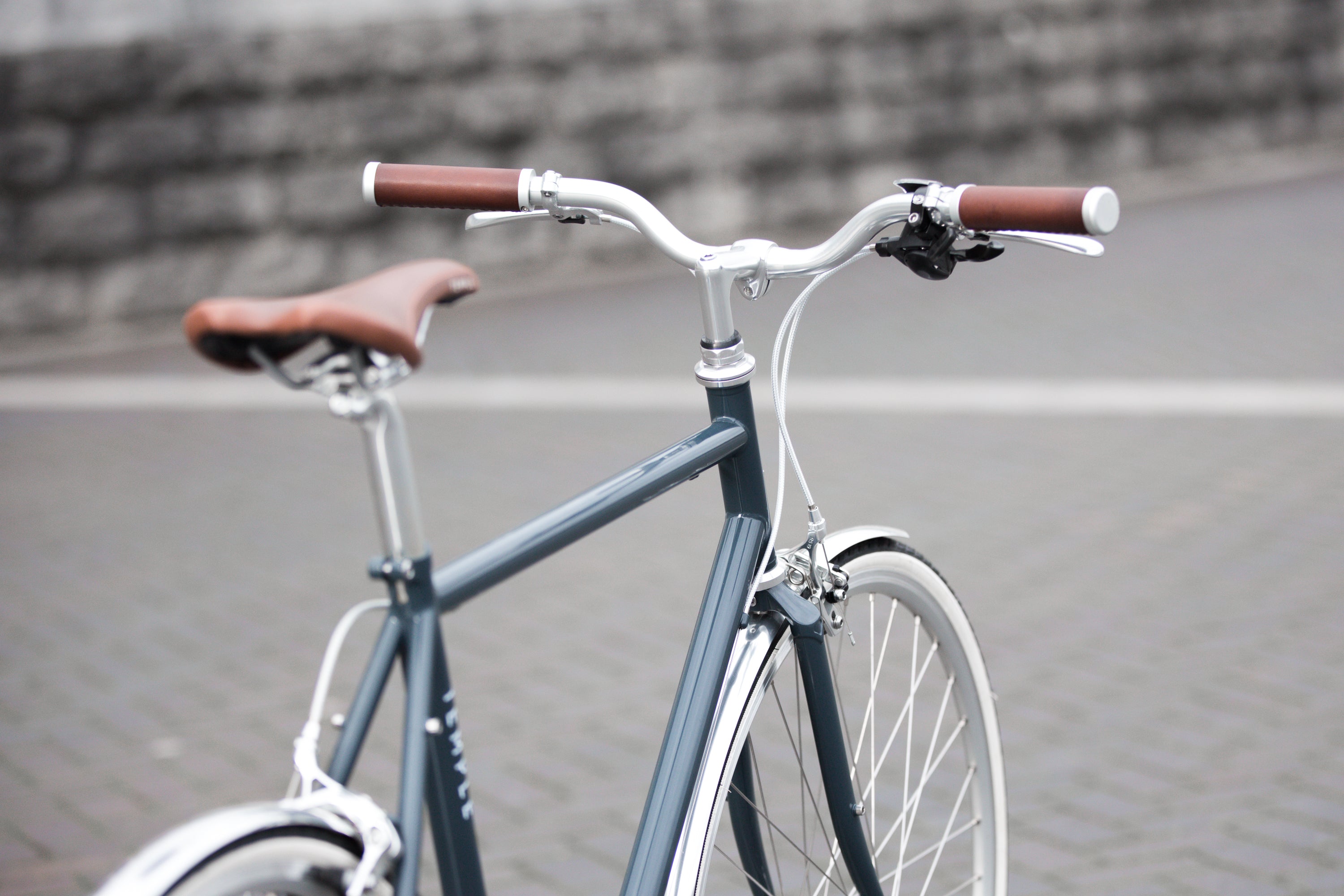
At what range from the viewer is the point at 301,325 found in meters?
1.37

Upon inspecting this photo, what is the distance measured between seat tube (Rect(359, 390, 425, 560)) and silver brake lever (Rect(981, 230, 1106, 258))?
2.34 ft

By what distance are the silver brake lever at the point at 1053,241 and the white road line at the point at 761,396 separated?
4.63 m

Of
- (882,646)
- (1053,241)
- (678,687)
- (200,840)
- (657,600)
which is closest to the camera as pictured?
(200,840)

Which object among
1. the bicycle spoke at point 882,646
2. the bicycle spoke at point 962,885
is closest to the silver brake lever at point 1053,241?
the bicycle spoke at point 882,646

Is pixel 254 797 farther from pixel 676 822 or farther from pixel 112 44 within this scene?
pixel 112 44

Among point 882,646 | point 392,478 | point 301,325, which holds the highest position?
point 301,325

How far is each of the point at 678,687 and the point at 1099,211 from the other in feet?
2.46

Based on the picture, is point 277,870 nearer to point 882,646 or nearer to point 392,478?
point 392,478

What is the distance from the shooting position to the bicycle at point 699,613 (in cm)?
138

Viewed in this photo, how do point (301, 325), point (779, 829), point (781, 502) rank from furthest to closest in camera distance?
point (779, 829) → point (781, 502) → point (301, 325)

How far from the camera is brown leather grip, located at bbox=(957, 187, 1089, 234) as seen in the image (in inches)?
63.7

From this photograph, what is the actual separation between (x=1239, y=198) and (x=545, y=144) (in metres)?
5.15

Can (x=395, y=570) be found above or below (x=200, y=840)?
above

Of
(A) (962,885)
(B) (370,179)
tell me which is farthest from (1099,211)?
(A) (962,885)
